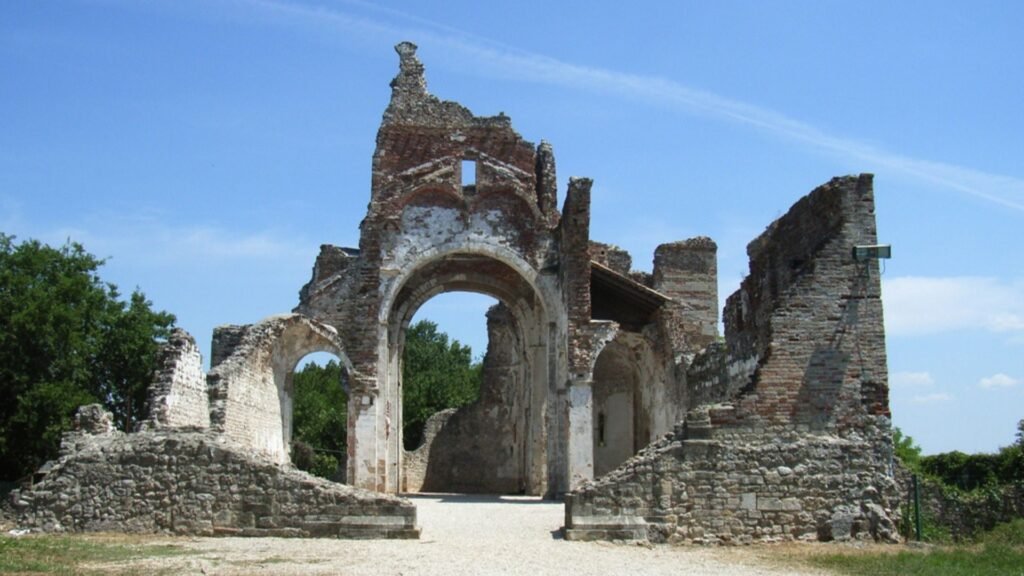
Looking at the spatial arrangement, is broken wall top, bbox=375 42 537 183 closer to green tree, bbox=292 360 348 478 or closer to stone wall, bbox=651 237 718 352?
stone wall, bbox=651 237 718 352

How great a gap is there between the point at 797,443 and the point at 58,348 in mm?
Answer: 22584

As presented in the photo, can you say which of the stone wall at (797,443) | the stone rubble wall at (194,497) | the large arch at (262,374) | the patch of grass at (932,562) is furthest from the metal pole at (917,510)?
the large arch at (262,374)

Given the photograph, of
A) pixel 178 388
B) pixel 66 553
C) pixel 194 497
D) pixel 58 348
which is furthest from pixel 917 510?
pixel 58 348

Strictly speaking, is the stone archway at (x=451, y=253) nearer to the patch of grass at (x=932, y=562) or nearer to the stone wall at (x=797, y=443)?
the stone wall at (x=797, y=443)

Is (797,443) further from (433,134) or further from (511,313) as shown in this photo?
(511,313)

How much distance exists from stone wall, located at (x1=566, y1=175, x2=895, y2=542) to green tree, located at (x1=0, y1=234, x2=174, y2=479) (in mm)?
18831

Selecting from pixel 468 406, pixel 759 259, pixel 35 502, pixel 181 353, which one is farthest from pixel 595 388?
pixel 35 502

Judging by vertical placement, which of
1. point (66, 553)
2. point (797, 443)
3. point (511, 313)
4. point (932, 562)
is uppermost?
point (511, 313)

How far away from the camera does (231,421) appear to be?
837 inches

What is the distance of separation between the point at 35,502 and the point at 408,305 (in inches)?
525

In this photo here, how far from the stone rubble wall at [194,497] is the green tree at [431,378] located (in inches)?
981

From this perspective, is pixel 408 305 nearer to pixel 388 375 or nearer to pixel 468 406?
pixel 388 375

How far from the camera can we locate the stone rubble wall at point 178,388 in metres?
18.2

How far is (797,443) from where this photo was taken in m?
15.4
